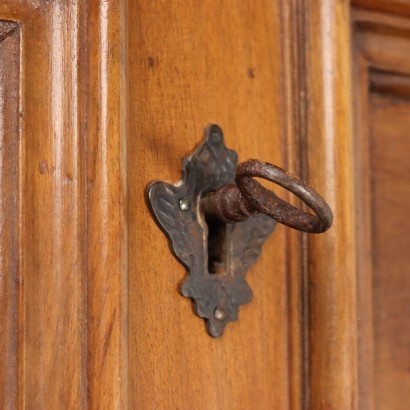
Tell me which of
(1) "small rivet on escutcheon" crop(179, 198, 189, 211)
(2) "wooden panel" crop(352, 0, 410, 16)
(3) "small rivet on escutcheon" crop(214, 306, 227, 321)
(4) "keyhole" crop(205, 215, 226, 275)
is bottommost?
(3) "small rivet on escutcheon" crop(214, 306, 227, 321)

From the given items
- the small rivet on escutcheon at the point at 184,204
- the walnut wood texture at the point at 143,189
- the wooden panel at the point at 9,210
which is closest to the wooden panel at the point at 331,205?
the walnut wood texture at the point at 143,189

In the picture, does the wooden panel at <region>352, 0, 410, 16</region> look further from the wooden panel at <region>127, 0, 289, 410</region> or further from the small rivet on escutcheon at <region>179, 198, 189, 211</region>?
the small rivet on escutcheon at <region>179, 198, 189, 211</region>

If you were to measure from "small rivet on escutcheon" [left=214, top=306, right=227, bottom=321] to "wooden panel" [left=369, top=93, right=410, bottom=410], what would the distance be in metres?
0.16

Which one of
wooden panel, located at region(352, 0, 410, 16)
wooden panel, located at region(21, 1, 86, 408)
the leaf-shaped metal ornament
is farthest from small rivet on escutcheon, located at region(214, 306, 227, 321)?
wooden panel, located at region(352, 0, 410, 16)

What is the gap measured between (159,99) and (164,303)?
0.14 meters

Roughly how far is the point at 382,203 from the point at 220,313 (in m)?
0.19

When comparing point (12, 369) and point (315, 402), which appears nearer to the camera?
point (12, 369)

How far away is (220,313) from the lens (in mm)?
477

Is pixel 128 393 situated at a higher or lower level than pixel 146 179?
lower

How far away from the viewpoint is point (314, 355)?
51 cm

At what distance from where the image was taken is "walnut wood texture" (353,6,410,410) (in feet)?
1.82

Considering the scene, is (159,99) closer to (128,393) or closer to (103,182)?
(103,182)

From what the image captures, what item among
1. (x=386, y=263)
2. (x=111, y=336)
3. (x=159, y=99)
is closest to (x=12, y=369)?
(x=111, y=336)

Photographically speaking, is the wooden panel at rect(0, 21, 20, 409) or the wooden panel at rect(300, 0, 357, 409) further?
the wooden panel at rect(300, 0, 357, 409)
